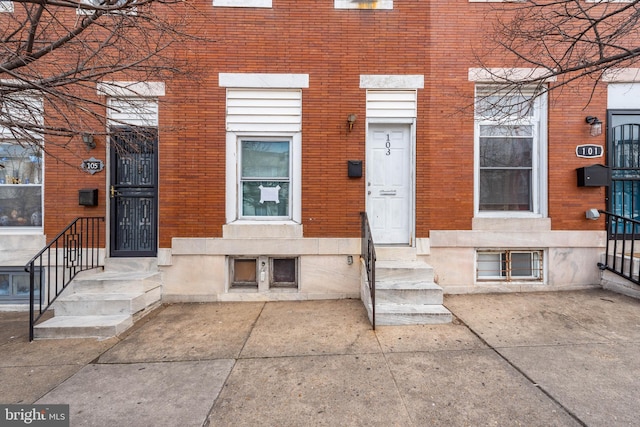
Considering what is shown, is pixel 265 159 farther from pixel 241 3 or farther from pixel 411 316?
pixel 411 316

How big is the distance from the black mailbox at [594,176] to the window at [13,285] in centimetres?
1008

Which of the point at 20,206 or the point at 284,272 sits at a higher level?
the point at 20,206

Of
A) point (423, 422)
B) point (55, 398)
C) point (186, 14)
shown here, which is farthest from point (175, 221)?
point (423, 422)

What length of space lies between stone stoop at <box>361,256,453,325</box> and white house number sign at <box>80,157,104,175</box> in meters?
5.09

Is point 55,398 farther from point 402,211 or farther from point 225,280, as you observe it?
point 402,211

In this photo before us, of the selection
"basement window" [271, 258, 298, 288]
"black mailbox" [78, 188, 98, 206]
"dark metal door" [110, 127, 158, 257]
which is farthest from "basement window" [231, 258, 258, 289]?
"black mailbox" [78, 188, 98, 206]

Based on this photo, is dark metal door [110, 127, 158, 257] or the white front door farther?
the white front door

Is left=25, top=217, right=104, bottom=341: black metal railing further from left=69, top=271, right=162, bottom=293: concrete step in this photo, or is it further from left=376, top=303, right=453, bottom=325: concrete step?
left=376, top=303, right=453, bottom=325: concrete step

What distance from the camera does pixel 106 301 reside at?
4.40 m

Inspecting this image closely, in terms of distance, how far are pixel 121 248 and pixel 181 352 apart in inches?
→ 115

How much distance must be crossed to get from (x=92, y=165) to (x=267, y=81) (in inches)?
136

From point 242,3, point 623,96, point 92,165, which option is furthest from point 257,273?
Result: point 623,96

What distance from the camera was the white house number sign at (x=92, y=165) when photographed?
5.20 metres

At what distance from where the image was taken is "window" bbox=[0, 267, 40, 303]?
5.20 metres
